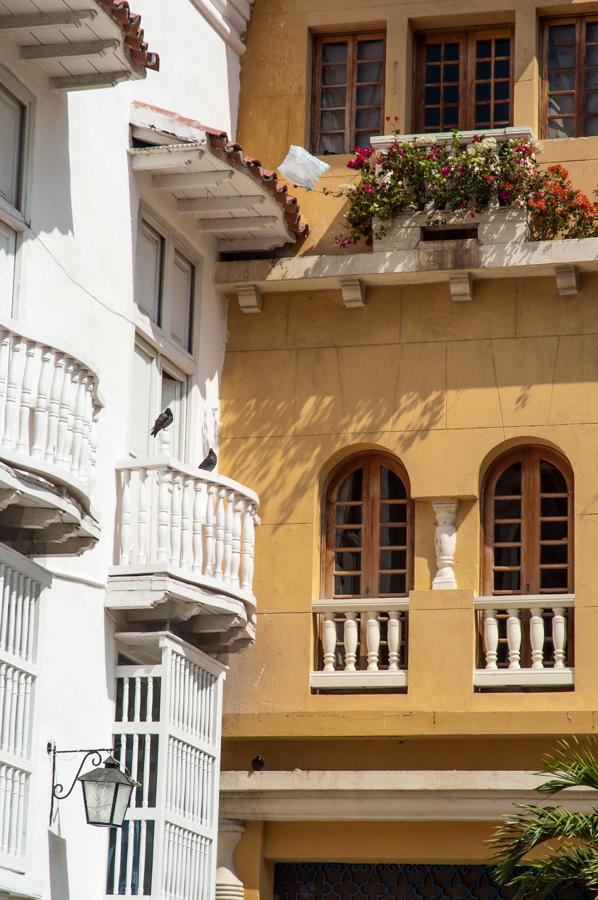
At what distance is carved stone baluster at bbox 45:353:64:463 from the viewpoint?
13.2 meters

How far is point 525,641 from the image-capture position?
16.9 meters

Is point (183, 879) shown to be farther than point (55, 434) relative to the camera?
Yes

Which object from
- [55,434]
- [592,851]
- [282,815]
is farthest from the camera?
[282,815]

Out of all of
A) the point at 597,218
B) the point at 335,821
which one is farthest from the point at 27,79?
the point at 335,821

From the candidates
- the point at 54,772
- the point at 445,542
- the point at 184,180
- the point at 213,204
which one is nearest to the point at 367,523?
the point at 445,542

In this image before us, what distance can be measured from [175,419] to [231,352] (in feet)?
3.64

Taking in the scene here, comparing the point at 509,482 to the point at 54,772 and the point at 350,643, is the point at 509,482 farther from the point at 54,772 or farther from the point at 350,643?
the point at 54,772

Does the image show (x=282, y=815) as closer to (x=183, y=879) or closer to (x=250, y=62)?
(x=183, y=879)

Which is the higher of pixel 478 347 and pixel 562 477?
pixel 478 347

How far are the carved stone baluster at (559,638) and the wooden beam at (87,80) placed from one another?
5.46 meters

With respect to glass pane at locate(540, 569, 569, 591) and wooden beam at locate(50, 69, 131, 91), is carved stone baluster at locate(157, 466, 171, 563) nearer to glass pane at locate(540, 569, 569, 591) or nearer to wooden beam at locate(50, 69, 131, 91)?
wooden beam at locate(50, 69, 131, 91)

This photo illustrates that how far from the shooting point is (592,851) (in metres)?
14.4

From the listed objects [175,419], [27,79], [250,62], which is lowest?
[175,419]

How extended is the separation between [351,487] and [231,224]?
2.44 m
